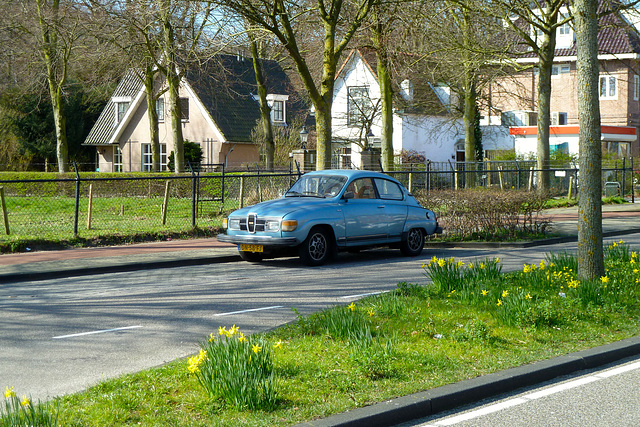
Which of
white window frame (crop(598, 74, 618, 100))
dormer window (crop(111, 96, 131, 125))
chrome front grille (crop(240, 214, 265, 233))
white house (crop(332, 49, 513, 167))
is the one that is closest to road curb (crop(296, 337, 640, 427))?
chrome front grille (crop(240, 214, 265, 233))

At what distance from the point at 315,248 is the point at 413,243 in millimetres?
2775

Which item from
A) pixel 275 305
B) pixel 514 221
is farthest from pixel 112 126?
pixel 275 305

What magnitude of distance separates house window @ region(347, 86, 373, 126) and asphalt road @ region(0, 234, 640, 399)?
3383 cm

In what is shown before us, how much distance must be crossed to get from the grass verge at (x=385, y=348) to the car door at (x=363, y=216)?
4.83 metres

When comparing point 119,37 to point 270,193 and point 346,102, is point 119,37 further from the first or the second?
point 346,102

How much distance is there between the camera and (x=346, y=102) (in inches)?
2062

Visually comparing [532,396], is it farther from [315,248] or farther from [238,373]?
[315,248]

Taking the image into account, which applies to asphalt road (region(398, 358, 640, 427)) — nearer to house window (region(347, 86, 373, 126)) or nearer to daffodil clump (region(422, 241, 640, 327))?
daffodil clump (region(422, 241, 640, 327))

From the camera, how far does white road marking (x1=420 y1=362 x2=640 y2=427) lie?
17.7 ft

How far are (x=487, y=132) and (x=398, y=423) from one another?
5048 cm

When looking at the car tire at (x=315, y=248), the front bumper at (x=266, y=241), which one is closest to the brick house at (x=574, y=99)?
the car tire at (x=315, y=248)

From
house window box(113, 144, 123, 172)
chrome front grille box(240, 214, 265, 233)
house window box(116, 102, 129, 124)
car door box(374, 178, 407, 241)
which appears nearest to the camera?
chrome front grille box(240, 214, 265, 233)

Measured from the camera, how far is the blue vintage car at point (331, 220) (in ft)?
45.1

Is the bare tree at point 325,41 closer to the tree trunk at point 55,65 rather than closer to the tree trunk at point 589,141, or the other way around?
the tree trunk at point 589,141
